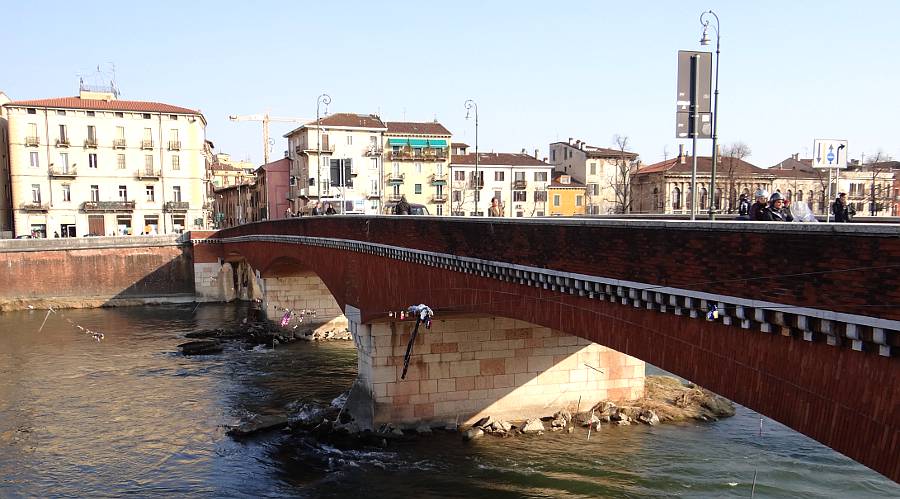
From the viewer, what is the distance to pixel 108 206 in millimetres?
55312

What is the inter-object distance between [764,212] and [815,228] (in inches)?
136

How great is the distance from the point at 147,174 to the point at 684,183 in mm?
42782

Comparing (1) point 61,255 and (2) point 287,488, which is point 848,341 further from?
(1) point 61,255

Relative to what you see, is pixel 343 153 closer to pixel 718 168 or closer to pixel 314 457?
pixel 718 168

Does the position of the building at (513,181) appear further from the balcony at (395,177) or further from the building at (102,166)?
the building at (102,166)

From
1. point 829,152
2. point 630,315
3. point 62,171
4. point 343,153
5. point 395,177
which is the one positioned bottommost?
point 630,315

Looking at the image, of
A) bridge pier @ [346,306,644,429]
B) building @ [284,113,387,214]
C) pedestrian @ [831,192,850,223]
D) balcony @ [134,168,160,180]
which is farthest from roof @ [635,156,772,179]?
balcony @ [134,168,160,180]

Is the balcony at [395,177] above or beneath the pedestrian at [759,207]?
above

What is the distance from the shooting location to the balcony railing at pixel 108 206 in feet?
180

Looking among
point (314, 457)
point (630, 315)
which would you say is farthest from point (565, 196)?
point (630, 315)

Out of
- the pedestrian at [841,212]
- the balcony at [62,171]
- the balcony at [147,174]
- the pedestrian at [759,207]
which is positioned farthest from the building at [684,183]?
the balcony at [62,171]

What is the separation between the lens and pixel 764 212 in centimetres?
1107

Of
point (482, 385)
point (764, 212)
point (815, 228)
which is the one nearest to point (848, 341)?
point (815, 228)

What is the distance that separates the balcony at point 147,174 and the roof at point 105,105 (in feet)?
15.7
